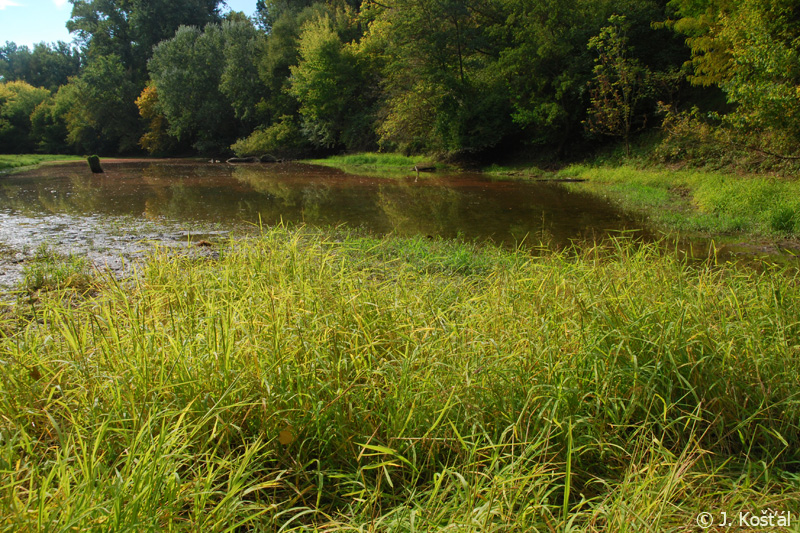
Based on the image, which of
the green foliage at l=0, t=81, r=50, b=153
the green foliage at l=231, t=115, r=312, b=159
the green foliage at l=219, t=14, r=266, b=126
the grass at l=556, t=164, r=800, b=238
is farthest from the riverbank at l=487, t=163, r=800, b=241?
the green foliage at l=0, t=81, r=50, b=153

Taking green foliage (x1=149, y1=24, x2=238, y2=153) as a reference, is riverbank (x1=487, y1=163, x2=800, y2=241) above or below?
below

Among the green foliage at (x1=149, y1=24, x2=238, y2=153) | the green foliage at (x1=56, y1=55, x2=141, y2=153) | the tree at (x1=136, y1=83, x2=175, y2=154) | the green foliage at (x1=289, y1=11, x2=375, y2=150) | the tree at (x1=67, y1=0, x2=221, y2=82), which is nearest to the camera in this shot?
the green foliage at (x1=289, y1=11, x2=375, y2=150)

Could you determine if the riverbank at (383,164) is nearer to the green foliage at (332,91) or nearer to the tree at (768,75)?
the green foliage at (332,91)

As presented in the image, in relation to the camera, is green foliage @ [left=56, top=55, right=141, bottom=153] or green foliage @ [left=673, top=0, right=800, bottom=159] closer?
green foliage @ [left=673, top=0, right=800, bottom=159]

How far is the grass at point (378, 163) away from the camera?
20.5 metres

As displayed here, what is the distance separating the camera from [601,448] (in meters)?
1.97

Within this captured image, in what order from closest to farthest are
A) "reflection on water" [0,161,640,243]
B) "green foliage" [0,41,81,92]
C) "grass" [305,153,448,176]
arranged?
1. "reflection on water" [0,161,640,243]
2. "grass" [305,153,448,176]
3. "green foliage" [0,41,81,92]

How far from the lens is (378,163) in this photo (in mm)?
24172

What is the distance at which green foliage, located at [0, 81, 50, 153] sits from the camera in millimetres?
38062

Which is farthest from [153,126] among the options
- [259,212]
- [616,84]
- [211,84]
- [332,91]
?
[616,84]

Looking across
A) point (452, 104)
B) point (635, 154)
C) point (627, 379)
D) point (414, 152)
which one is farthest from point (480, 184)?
point (627, 379)

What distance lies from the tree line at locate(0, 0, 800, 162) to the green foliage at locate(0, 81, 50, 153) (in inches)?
6.4

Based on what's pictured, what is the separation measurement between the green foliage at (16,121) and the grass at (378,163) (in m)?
29.2

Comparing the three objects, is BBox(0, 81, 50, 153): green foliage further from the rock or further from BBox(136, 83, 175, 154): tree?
the rock
